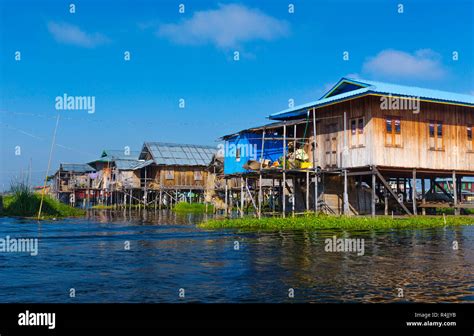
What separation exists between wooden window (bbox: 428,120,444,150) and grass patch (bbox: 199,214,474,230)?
150 inches

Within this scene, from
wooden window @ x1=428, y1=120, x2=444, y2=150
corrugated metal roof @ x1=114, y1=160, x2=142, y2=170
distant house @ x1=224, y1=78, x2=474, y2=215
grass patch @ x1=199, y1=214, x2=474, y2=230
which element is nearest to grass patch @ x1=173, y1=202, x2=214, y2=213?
corrugated metal roof @ x1=114, y1=160, x2=142, y2=170

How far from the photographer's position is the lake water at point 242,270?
900 cm

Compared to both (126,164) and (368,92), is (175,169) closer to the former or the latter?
(126,164)

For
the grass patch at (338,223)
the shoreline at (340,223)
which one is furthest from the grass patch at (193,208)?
the grass patch at (338,223)

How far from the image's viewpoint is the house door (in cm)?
2561

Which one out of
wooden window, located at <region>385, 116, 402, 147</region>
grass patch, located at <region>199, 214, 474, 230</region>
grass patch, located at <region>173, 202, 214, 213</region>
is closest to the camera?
grass patch, located at <region>199, 214, 474, 230</region>

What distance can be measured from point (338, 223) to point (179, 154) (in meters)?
33.6

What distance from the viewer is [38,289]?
9641 millimetres

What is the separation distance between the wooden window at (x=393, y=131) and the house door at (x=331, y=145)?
106 inches

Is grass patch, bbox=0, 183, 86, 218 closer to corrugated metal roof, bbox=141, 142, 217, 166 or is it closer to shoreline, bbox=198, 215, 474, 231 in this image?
shoreline, bbox=198, 215, 474, 231
